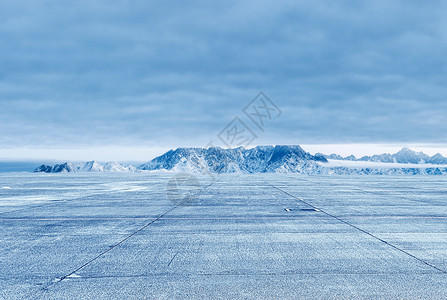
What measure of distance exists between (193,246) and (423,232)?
8.58 m

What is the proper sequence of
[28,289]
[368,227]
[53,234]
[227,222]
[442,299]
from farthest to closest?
1. [227,222]
2. [368,227]
3. [53,234]
4. [28,289]
5. [442,299]

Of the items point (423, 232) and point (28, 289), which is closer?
point (28, 289)

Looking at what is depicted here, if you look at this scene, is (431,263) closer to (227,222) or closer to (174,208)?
(227,222)

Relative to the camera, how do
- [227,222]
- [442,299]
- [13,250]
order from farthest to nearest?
[227,222] < [13,250] < [442,299]

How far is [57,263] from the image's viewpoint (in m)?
8.55

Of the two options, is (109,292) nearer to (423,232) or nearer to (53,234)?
(53,234)

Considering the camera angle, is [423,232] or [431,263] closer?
[431,263]

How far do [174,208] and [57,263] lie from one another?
34.1 feet

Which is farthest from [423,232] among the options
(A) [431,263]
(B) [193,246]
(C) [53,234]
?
(C) [53,234]

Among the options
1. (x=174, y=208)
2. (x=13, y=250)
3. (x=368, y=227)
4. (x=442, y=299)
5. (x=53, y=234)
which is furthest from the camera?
(x=174, y=208)

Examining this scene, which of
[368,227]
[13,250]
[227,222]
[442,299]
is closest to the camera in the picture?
[442,299]

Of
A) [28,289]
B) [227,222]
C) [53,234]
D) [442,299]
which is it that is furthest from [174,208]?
[442,299]

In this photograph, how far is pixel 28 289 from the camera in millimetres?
6891

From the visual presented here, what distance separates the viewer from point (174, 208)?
18812 millimetres
